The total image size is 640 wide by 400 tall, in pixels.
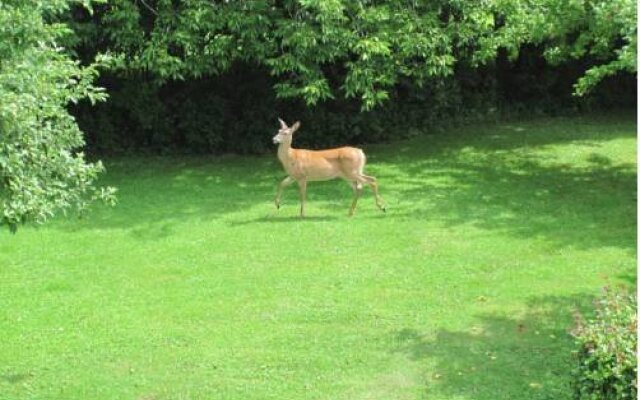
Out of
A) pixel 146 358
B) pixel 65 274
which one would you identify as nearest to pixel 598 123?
pixel 65 274

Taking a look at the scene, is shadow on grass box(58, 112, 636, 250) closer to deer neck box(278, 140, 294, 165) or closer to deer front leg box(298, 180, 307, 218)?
deer front leg box(298, 180, 307, 218)

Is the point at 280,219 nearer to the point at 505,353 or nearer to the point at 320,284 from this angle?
the point at 320,284

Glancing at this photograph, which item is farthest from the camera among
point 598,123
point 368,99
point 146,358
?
point 598,123

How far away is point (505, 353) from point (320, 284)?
2759 mm

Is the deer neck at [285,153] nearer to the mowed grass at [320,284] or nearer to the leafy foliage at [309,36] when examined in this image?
the mowed grass at [320,284]

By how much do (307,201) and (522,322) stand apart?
5.88m

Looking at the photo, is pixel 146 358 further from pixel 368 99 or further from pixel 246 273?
pixel 368 99

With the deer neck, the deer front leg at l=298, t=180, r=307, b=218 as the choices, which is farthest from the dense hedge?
the deer front leg at l=298, t=180, r=307, b=218

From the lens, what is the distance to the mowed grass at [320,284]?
8.40 m

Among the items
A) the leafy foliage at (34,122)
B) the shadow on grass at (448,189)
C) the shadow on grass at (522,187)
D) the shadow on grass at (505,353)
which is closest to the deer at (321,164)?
the shadow on grass at (448,189)

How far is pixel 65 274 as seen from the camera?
37.4ft

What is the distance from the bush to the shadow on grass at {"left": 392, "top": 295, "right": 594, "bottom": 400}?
1170 millimetres

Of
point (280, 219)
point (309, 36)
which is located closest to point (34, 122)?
point (280, 219)

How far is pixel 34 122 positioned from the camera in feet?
22.2
